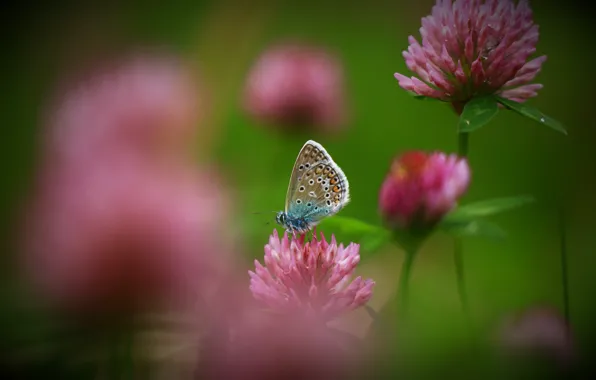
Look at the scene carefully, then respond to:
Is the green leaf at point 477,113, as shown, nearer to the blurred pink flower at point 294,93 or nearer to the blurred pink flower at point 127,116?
the blurred pink flower at point 127,116

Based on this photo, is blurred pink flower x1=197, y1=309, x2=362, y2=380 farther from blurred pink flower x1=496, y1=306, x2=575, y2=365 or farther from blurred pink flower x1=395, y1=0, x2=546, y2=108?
blurred pink flower x1=395, y1=0, x2=546, y2=108

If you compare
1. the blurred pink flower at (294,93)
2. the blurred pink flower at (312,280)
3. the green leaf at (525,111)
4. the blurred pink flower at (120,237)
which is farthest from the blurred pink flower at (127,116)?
the blurred pink flower at (294,93)

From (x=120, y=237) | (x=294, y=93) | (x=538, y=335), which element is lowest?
(x=538, y=335)

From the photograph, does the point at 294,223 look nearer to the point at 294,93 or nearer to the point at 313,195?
the point at 313,195

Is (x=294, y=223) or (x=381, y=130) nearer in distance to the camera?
(x=294, y=223)

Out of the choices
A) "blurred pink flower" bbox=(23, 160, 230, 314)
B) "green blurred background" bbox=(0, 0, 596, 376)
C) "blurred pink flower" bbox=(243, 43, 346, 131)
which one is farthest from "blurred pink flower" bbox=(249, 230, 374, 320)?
"blurred pink flower" bbox=(243, 43, 346, 131)

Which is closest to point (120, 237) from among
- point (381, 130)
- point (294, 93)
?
point (294, 93)

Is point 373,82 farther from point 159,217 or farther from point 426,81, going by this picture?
point 159,217
